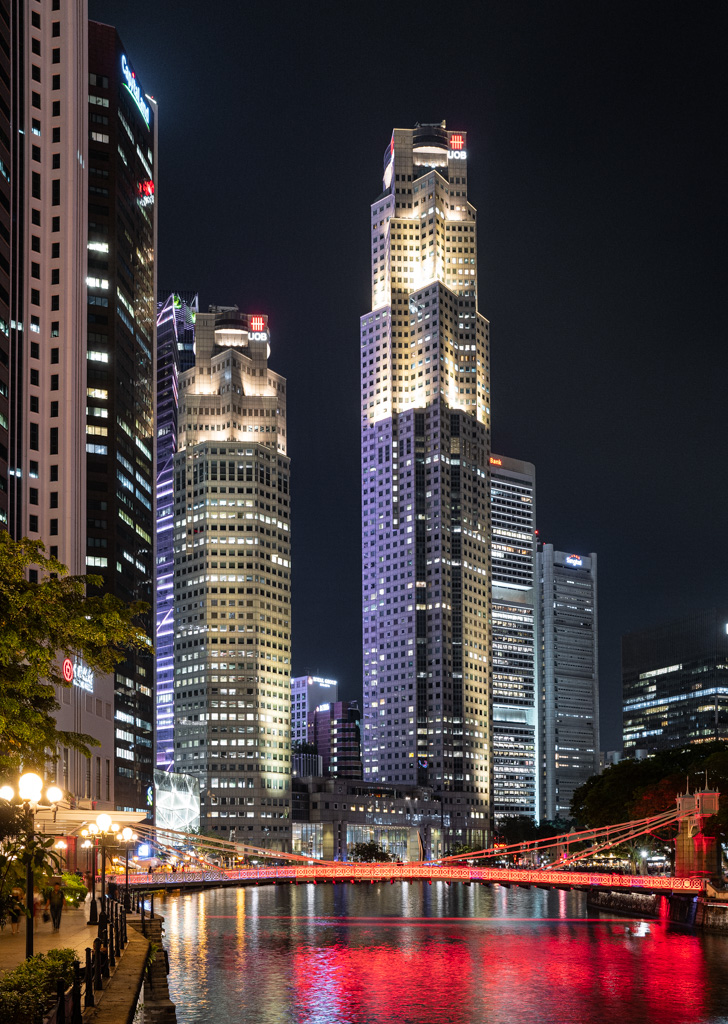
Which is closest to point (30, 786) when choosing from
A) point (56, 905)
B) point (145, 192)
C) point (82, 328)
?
point (56, 905)

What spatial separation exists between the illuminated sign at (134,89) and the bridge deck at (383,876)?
404 feet

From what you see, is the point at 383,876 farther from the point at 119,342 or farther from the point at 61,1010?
the point at 119,342

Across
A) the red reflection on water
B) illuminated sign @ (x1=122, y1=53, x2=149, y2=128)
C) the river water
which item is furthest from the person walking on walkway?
illuminated sign @ (x1=122, y1=53, x2=149, y2=128)

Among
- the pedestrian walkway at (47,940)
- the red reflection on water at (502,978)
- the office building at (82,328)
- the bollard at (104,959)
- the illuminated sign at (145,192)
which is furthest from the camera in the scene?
the illuminated sign at (145,192)

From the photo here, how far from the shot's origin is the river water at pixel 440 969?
5284 cm

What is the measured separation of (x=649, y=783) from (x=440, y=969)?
63.8 metres

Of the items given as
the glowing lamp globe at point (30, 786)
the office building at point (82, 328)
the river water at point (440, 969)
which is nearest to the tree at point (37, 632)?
the glowing lamp globe at point (30, 786)

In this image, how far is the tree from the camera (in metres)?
27.0

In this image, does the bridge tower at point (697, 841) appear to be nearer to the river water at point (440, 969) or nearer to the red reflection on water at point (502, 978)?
the river water at point (440, 969)

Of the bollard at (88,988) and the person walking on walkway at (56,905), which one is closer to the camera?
the bollard at (88,988)

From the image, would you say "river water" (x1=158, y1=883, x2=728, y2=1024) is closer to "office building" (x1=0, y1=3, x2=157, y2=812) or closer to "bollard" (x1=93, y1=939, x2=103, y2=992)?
"office building" (x1=0, y1=3, x2=157, y2=812)

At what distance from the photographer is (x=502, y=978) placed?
62906mm

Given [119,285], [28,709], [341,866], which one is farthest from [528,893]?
[28,709]

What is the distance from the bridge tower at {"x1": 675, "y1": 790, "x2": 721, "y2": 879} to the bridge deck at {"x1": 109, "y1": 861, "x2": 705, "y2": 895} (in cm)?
277
